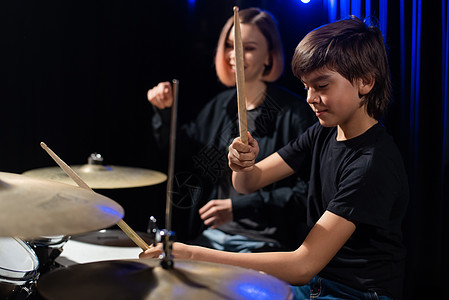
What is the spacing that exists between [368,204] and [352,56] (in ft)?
1.23

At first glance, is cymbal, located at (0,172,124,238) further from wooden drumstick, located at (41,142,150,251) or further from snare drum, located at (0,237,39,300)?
snare drum, located at (0,237,39,300)

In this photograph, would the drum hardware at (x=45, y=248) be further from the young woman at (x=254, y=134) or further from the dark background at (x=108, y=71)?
the dark background at (x=108, y=71)

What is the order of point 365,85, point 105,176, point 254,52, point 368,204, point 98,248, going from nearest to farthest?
point 368,204 < point 365,85 < point 98,248 < point 105,176 < point 254,52

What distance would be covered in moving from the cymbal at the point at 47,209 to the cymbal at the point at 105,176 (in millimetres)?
927

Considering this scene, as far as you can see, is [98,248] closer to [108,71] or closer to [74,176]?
[74,176]

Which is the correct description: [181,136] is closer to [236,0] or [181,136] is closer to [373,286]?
[236,0]

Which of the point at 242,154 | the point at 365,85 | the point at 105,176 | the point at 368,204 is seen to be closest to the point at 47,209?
the point at 242,154

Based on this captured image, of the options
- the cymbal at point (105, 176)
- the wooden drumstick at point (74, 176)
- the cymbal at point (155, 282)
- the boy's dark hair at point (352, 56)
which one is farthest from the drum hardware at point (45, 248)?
the boy's dark hair at point (352, 56)

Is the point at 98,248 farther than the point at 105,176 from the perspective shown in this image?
No

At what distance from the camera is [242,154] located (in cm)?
132

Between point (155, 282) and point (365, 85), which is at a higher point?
point (365, 85)

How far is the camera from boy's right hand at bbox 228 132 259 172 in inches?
50.3

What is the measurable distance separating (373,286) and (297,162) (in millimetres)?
439

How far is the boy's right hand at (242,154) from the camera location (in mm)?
1278
